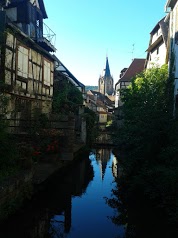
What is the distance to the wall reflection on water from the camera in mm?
6848

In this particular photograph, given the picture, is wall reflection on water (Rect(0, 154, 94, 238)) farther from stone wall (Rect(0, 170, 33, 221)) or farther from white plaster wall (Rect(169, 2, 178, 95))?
white plaster wall (Rect(169, 2, 178, 95))

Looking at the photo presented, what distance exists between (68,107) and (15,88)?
7.08 meters

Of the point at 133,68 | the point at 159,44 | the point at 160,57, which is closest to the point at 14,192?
the point at 160,57

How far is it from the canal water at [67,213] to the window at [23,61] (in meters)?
5.79

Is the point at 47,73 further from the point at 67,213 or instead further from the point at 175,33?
the point at 67,213

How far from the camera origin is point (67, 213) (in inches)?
344

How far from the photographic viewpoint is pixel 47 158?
11641 millimetres

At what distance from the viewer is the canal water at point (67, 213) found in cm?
702

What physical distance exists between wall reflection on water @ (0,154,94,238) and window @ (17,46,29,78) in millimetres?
5776

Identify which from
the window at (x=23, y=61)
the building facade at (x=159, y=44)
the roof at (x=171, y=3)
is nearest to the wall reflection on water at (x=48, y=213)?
the window at (x=23, y=61)

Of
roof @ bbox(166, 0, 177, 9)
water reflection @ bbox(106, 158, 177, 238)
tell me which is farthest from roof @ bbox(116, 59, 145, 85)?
water reflection @ bbox(106, 158, 177, 238)

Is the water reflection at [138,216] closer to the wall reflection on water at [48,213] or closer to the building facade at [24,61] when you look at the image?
the wall reflection on water at [48,213]

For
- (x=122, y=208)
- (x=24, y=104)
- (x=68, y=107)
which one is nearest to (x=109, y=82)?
(x=68, y=107)

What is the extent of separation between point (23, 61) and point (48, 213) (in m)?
8.73
